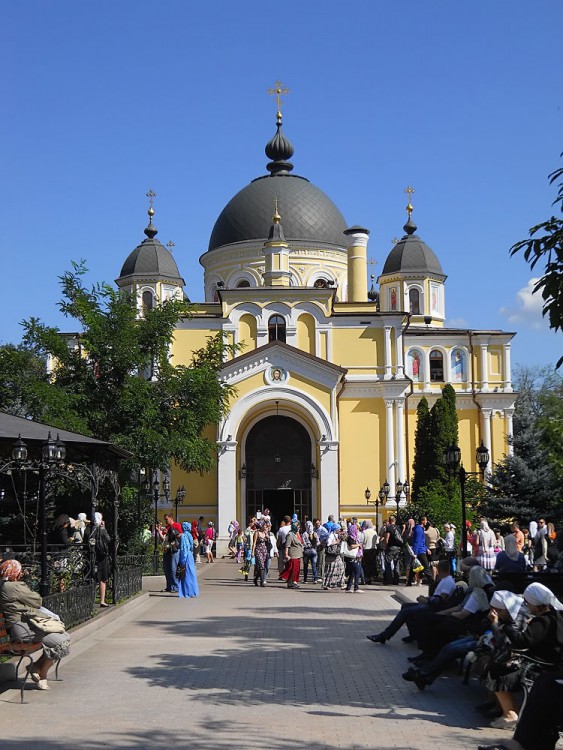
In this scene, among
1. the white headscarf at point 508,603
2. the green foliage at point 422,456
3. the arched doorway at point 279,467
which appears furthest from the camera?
the arched doorway at point 279,467

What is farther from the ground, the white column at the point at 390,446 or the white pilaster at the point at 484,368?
the white pilaster at the point at 484,368

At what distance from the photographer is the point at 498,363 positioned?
52.0m

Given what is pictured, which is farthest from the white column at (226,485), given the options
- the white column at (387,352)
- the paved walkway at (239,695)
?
the paved walkway at (239,695)

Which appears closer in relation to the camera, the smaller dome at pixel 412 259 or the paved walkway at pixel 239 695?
the paved walkway at pixel 239 695

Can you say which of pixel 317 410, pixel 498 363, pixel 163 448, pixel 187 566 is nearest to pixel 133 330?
pixel 163 448

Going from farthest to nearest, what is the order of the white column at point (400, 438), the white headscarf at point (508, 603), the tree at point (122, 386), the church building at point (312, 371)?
the white column at point (400, 438) → the church building at point (312, 371) → the tree at point (122, 386) → the white headscarf at point (508, 603)

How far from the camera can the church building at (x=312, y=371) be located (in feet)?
143

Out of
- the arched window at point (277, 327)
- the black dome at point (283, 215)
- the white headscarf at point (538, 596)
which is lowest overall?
the white headscarf at point (538, 596)

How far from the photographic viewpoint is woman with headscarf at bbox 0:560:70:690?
10.5 m

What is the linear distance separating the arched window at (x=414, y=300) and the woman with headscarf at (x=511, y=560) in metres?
37.2

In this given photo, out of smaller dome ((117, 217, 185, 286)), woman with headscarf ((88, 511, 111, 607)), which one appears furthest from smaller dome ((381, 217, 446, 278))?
woman with headscarf ((88, 511, 111, 607))

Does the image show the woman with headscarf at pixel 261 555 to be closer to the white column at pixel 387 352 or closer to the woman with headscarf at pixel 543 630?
the woman with headscarf at pixel 543 630

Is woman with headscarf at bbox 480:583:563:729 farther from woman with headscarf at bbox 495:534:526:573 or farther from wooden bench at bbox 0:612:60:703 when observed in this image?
woman with headscarf at bbox 495:534:526:573

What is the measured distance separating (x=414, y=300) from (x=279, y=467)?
15559 millimetres
